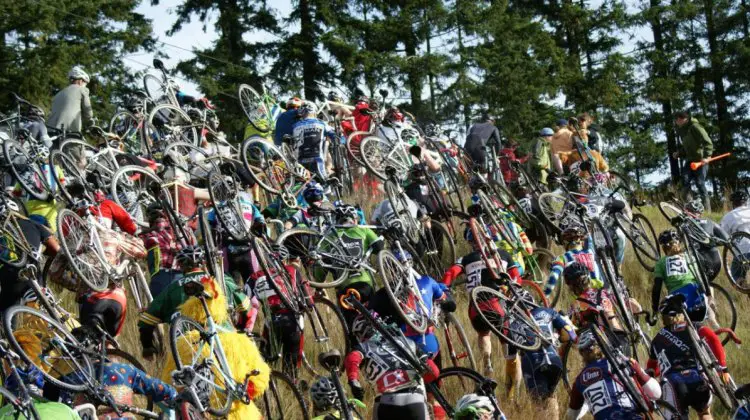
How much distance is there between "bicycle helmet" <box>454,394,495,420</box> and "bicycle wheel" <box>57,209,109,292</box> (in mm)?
4583

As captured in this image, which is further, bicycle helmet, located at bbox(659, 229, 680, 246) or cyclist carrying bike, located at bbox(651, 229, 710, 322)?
bicycle helmet, located at bbox(659, 229, 680, 246)

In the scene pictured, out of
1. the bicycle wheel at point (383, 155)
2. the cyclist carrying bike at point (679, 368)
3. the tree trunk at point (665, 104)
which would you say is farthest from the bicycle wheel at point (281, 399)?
the tree trunk at point (665, 104)

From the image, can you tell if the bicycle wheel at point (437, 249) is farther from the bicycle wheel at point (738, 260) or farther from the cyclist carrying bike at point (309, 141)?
the bicycle wheel at point (738, 260)

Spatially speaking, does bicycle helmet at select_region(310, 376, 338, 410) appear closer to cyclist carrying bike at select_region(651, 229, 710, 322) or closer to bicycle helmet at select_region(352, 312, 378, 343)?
→ bicycle helmet at select_region(352, 312, 378, 343)

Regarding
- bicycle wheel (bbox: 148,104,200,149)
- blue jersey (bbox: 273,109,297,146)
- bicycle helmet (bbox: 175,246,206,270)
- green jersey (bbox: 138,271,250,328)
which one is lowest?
green jersey (bbox: 138,271,250,328)

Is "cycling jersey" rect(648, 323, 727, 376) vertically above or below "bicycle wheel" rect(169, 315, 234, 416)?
below

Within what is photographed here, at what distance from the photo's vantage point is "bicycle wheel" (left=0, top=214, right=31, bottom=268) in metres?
11.5

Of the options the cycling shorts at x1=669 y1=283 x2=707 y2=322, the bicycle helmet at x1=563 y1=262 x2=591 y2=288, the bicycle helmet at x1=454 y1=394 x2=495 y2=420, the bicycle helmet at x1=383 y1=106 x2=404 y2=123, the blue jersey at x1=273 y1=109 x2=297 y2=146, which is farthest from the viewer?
the bicycle helmet at x1=383 y1=106 x2=404 y2=123

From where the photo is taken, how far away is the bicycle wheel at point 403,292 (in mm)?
10672

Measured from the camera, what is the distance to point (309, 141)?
674 inches

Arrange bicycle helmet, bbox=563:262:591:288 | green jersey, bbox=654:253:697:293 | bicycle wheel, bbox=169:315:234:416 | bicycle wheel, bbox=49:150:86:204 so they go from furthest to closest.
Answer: bicycle wheel, bbox=49:150:86:204
green jersey, bbox=654:253:697:293
bicycle helmet, bbox=563:262:591:288
bicycle wheel, bbox=169:315:234:416

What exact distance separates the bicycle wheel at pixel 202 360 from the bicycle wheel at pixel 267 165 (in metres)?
6.11

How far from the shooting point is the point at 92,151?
642 inches

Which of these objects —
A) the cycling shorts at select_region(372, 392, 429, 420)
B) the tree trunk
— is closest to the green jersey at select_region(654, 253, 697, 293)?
the cycling shorts at select_region(372, 392, 429, 420)
